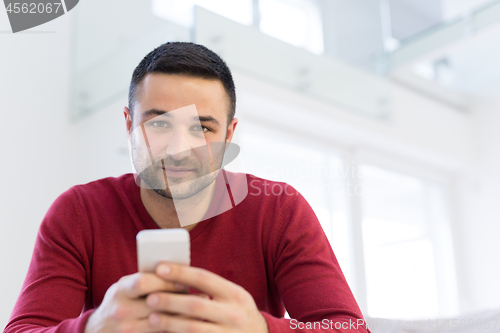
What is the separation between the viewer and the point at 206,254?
87cm

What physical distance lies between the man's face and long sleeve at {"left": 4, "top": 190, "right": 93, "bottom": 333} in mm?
152

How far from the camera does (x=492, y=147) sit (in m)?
3.58

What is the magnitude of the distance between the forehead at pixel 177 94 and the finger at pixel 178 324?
447 mm

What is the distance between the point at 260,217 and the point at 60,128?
1523mm

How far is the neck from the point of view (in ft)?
3.00

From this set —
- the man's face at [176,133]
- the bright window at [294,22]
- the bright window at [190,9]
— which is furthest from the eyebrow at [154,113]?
the bright window at [294,22]

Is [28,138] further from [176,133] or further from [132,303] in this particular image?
[132,303]

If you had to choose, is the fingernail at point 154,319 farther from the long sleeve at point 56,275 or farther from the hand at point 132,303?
the long sleeve at point 56,275

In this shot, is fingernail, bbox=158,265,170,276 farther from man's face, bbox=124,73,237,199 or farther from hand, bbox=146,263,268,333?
man's face, bbox=124,73,237,199

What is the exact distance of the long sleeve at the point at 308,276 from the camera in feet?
2.39

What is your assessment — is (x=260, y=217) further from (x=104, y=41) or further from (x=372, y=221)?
(x=372, y=221)

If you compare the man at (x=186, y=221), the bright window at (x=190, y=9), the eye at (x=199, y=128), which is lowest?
the man at (x=186, y=221)

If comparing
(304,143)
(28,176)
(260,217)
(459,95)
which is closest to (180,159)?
(260,217)

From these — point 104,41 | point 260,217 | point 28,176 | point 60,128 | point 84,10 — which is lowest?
point 260,217
